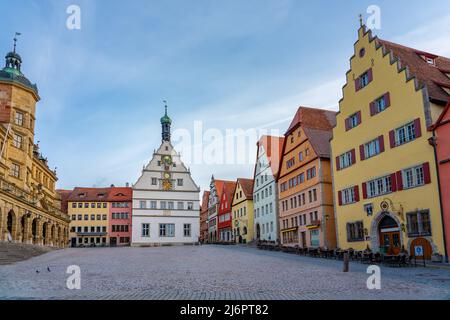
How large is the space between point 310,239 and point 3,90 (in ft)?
116

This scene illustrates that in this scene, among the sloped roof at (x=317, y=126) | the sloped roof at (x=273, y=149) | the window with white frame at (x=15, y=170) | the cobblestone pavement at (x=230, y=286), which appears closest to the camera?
the cobblestone pavement at (x=230, y=286)

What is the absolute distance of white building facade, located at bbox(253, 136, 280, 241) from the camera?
52.4m

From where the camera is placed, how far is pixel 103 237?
83875mm

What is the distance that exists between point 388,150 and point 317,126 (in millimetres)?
15979

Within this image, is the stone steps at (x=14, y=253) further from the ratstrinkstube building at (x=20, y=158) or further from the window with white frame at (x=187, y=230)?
the window with white frame at (x=187, y=230)

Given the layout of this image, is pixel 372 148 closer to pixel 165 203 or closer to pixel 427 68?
pixel 427 68

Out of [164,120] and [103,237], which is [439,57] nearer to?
[164,120]

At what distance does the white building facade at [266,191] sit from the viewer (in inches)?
2064

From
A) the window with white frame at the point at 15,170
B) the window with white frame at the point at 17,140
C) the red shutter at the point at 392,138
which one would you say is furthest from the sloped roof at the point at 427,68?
the window with white frame at the point at 15,170

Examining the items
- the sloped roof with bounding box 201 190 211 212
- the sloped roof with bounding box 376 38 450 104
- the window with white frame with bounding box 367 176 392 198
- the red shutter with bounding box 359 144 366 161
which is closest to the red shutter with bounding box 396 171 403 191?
the window with white frame with bounding box 367 176 392 198

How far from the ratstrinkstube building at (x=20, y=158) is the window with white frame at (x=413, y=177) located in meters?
29.1

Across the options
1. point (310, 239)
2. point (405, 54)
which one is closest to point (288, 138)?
point (310, 239)

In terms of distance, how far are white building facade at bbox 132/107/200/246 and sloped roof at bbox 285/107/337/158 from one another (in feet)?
74.4

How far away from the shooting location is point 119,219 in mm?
85000
